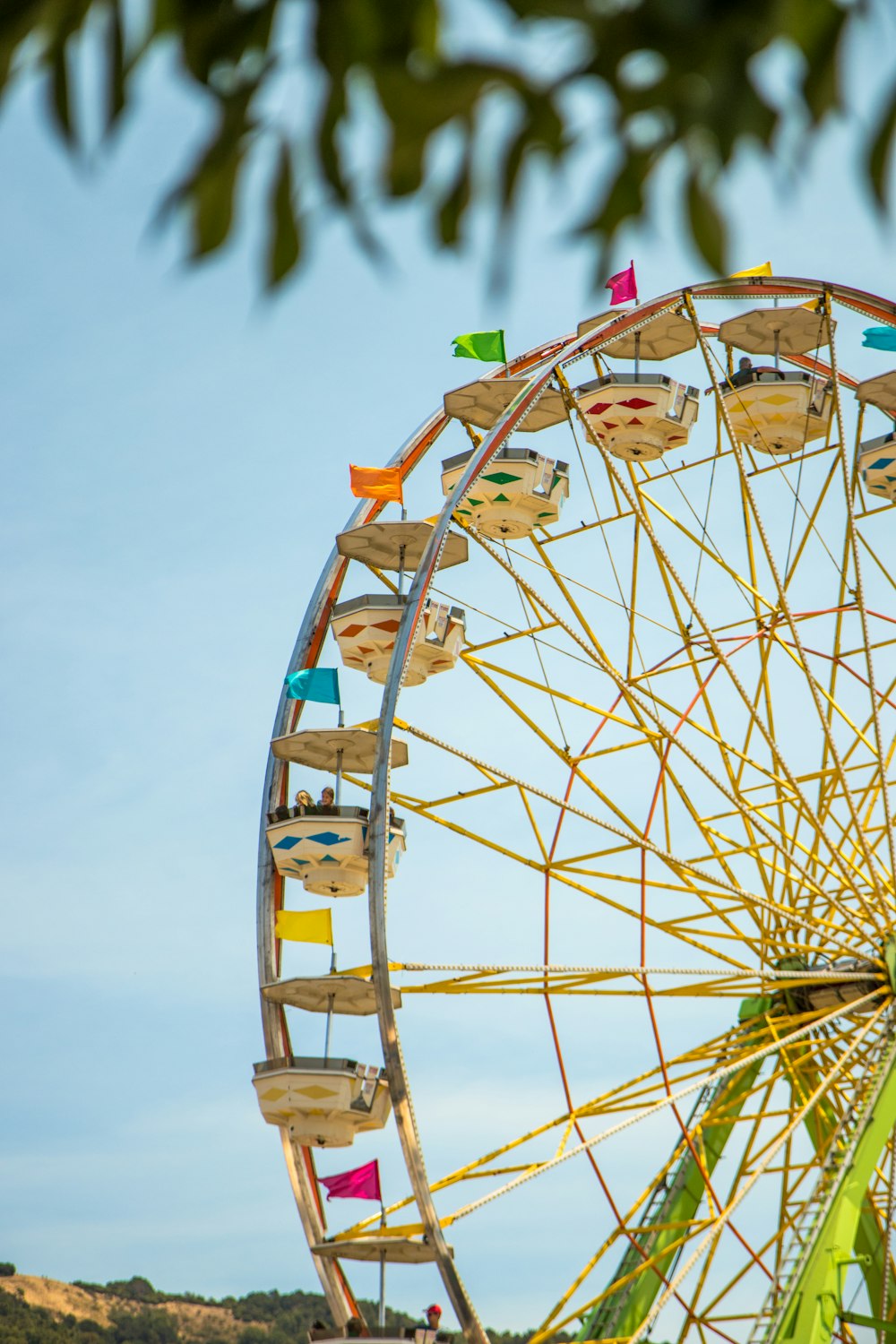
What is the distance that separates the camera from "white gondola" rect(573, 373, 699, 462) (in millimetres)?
16484

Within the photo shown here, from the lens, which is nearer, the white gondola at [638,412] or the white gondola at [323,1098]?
the white gondola at [323,1098]

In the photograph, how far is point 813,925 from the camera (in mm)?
15617

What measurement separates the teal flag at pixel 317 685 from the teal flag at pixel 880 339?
18.9ft

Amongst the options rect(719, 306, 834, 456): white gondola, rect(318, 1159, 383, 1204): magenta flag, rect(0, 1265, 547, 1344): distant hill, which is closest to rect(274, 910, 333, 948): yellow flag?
rect(318, 1159, 383, 1204): magenta flag

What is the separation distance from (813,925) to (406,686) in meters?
4.21

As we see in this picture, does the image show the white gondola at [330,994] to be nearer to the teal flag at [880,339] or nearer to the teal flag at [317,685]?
the teal flag at [317,685]

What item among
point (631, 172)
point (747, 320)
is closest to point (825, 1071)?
point (747, 320)

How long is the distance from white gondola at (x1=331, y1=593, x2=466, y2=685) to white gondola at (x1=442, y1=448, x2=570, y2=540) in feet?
3.34

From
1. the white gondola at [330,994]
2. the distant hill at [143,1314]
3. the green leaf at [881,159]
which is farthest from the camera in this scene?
the distant hill at [143,1314]

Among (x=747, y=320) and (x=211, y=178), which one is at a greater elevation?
(x=747, y=320)

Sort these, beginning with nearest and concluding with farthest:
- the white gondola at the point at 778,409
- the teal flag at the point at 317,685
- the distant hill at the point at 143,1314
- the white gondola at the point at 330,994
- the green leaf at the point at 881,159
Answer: the green leaf at the point at 881,159, the white gondola at the point at 330,994, the teal flag at the point at 317,685, the white gondola at the point at 778,409, the distant hill at the point at 143,1314

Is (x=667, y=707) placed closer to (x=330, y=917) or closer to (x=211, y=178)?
(x=330, y=917)

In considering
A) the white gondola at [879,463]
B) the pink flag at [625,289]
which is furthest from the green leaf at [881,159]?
the white gondola at [879,463]

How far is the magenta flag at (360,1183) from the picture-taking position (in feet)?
47.8
